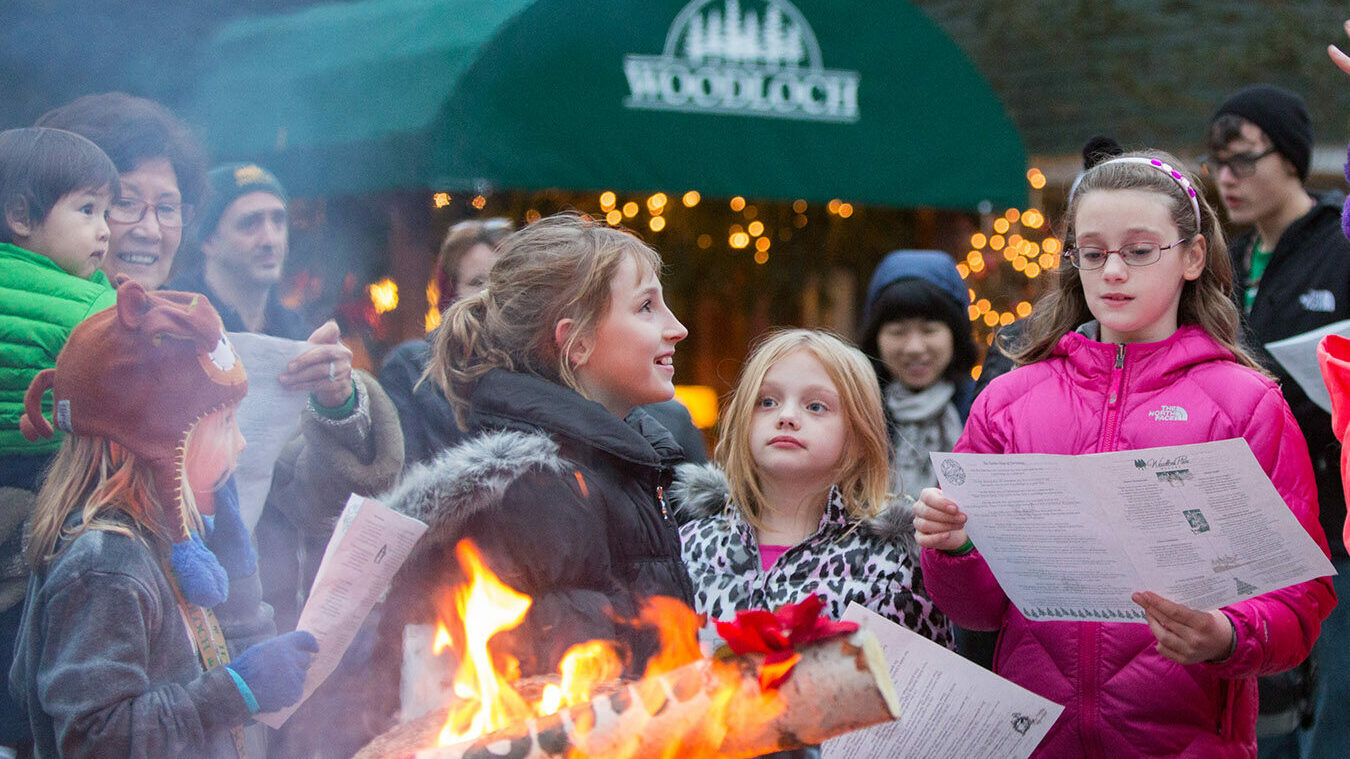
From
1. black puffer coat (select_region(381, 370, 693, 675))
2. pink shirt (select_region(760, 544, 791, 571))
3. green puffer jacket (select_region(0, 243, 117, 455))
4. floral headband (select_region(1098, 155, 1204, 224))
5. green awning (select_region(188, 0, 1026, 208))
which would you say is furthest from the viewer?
green awning (select_region(188, 0, 1026, 208))

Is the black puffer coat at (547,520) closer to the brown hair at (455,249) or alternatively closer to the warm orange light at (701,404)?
the brown hair at (455,249)

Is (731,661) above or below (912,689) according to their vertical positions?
above

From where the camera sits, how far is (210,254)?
125 inches

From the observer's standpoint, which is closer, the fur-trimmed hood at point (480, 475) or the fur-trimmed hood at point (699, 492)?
the fur-trimmed hood at point (480, 475)

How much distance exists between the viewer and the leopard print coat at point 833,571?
9.21 feet

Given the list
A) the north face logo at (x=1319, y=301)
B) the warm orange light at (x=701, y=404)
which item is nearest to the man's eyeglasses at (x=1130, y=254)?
the north face logo at (x=1319, y=301)

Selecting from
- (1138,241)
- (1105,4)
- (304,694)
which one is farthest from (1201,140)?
(304,694)

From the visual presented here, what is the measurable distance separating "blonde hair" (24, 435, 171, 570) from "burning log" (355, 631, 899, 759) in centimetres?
74

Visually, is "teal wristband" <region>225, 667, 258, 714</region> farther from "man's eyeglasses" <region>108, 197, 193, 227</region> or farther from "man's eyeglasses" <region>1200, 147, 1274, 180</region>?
"man's eyeglasses" <region>1200, 147, 1274, 180</region>

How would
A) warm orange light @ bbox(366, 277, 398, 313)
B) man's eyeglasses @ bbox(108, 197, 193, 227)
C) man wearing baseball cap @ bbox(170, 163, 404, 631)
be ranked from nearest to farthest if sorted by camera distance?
man's eyeglasses @ bbox(108, 197, 193, 227)
man wearing baseball cap @ bbox(170, 163, 404, 631)
warm orange light @ bbox(366, 277, 398, 313)

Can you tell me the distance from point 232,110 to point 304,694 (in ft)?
7.41

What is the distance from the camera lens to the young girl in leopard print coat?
2830 millimetres

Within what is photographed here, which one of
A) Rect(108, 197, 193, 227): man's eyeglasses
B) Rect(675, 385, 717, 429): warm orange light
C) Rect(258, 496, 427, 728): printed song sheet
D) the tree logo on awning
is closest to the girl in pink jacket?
Rect(258, 496, 427, 728): printed song sheet

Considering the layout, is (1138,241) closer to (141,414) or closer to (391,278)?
(141,414)
